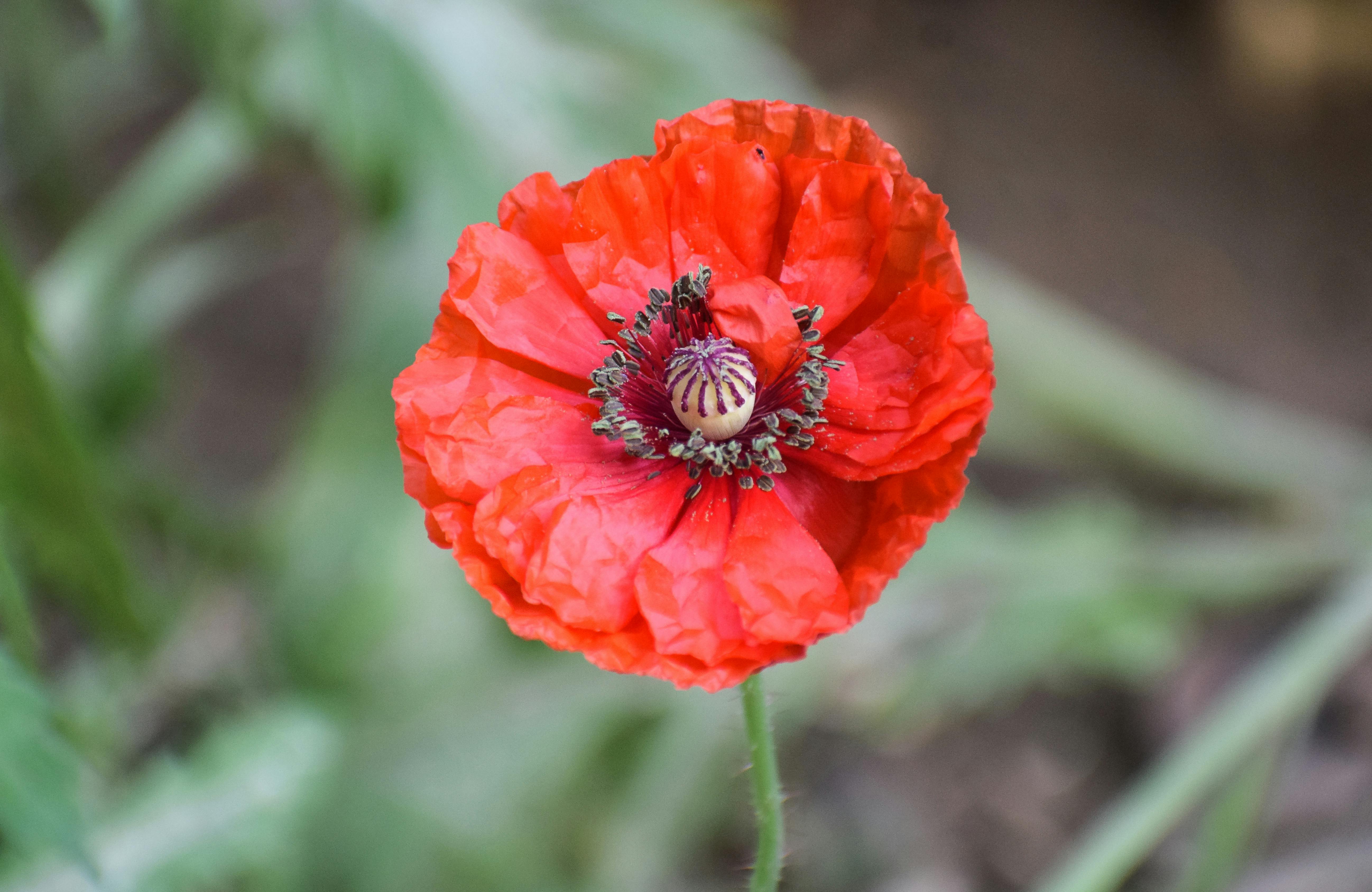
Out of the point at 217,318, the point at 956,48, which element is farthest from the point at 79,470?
the point at 956,48

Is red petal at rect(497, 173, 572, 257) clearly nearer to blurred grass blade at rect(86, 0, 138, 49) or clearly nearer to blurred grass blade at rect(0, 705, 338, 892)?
blurred grass blade at rect(86, 0, 138, 49)

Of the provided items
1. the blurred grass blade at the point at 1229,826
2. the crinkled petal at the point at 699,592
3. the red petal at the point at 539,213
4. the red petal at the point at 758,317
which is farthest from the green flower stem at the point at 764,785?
the blurred grass blade at the point at 1229,826

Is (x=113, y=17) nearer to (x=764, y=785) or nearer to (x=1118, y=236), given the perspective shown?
(x=764, y=785)

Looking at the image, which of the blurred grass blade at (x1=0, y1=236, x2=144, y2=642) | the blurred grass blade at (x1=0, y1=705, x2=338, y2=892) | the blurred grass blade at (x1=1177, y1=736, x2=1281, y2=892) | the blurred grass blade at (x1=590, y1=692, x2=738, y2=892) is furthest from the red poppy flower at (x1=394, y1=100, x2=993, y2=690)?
the blurred grass blade at (x1=1177, y1=736, x2=1281, y2=892)

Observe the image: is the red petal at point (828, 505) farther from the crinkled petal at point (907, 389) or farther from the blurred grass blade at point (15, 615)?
the blurred grass blade at point (15, 615)

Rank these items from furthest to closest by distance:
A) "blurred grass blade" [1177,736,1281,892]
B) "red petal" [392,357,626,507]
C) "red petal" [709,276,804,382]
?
"blurred grass blade" [1177,736,1281,892] < "red petal" [709,276,804,382] < "red petal" [392,357,626,507]

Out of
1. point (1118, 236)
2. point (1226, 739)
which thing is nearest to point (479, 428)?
point (1226, 739)
